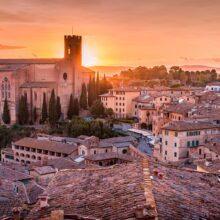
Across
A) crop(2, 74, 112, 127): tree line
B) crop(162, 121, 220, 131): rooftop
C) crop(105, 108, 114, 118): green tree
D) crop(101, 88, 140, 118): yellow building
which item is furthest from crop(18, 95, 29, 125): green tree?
crop(162, 121, 220, 131): rooftop

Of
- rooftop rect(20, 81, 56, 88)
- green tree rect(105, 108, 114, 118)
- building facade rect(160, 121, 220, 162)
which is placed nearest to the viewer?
building facade rect(160, 121, 220, 162)

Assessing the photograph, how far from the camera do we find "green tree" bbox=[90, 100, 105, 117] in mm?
50719

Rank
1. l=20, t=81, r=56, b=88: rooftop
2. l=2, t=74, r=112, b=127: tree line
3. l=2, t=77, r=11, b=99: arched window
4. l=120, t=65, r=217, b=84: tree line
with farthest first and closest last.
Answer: l=120, t=65, r=217, b=84: tree line
l=20, t=81, r=56, b=88: rooftop
l=2, t=77, r=11, b=99: arched window
l=2, t=74, r=112, b=127: tree line

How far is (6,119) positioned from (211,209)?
4808 cm

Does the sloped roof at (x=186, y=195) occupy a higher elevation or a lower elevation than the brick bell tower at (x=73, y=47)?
lower

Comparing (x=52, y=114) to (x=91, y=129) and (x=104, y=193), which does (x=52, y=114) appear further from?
(x=104, y=193)

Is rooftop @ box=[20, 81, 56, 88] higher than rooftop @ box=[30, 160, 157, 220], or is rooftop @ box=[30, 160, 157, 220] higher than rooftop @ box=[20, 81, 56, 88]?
rooftop @ box=[20, 81, 56, 88]

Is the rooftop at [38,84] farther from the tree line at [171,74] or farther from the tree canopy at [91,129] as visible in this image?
the tree line at [171,74]

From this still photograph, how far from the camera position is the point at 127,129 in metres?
46.2

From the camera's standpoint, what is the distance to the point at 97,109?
50.8 metres

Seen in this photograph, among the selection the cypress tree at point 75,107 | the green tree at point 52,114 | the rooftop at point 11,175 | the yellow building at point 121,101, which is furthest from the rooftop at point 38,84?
the rooftop at point 11,175

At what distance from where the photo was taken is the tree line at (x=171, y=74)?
87.6 metres

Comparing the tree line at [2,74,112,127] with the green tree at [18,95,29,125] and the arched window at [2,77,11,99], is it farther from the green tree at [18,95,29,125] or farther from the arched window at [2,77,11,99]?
the arched window at [2,77,11,99]

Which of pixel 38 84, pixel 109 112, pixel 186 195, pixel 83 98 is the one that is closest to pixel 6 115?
pixel 38 84
